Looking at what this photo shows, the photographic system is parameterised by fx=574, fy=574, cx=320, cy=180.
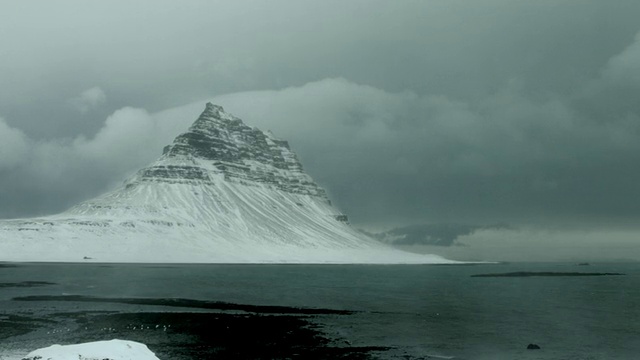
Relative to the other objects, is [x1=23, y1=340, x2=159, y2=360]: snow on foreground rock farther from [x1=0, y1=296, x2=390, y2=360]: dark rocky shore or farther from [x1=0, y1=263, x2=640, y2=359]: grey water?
[x1=0, y1=263, x2=640, y2=359]: grey water

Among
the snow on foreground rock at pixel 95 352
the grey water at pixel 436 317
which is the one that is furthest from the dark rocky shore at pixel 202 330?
the snow on foreground rock at pixel 95 352

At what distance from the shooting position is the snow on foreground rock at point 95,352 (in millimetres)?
28203

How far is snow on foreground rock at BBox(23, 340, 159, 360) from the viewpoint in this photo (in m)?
28.2

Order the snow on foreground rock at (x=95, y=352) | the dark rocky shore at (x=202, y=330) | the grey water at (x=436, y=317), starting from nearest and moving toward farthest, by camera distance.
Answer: the snow on foreground rock at (x=95, y=352), the dark rocky shore at (x=202, y=330), the grey water at (x=436, y=317)

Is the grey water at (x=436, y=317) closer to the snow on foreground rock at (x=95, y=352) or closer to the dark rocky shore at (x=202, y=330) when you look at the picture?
the dark rocky shore at (x=202, y=330)

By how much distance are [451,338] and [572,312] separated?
35.9 m

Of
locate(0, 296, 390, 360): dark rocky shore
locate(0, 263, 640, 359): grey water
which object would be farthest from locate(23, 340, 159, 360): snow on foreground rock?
locate(0, 263, 640, 359): grey water

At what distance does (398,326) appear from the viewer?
6450cm

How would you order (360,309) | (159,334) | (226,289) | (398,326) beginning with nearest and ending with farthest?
(159,334) → (398,326) → (360,309) → (226,289)

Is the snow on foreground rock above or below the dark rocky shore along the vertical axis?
above

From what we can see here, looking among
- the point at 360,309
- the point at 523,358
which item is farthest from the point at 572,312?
the point at 523,358

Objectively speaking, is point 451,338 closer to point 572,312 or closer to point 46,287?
point 572,312

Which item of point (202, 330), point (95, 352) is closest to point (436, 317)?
point (202, 330)

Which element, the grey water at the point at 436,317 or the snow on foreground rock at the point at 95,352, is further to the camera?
the grey water at the point at 436,317
